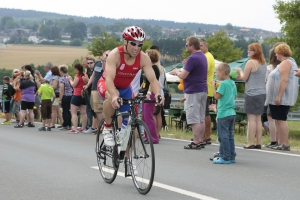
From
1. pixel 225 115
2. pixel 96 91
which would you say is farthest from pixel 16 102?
pixel 225 115

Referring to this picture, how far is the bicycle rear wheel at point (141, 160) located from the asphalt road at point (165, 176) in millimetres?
135

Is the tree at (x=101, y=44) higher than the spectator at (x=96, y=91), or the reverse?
the spectator at (x=96, y=91)

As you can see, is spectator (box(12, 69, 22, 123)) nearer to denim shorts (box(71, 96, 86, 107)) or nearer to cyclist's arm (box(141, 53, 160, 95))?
denim shorts (box(71, 96, 86, 107))

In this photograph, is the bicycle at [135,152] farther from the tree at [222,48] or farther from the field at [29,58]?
the field at [29,58]

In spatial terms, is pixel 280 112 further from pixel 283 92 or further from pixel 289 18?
pixel 289 18

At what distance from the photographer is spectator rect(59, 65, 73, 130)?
1761 centimetres

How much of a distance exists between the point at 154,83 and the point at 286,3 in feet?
129

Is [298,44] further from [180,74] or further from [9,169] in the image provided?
[9,169]

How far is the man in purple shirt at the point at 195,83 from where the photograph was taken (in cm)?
1138

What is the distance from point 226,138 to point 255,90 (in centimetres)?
214

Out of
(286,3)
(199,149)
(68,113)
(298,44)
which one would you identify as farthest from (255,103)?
(286,3)

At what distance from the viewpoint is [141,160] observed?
7.32 metres

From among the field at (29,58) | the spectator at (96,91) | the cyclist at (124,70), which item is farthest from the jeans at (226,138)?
the field at (29,58)

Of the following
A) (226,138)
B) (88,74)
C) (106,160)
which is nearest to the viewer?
(106,160)
